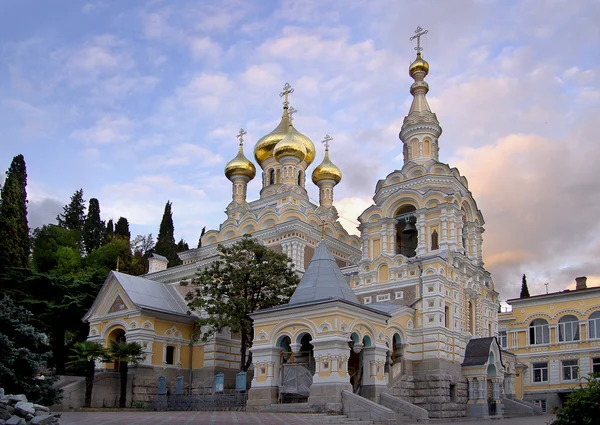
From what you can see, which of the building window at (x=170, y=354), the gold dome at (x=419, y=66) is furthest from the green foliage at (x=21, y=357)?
the gold dome at (x=419, y=66)

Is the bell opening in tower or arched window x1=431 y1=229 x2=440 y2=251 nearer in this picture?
arched window x1=431 y1=229 x2=440 y2=251

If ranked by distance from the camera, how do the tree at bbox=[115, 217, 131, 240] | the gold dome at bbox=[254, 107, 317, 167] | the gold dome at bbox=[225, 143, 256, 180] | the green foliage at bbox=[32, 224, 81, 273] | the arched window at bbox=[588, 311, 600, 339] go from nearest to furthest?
1. the arched window at bbox=[588, 311, 600, 339]
2. the gold dome at bbox=[254, 107, 317, 167]
3. the gold dome at bbox=[225, 143, 256, 180]
4. the green foliage at bbox=[32, 224, 81, 273]
5. the tree at bbox=[115, 217, 131, 240]

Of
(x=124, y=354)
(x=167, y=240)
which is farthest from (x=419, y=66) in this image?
(x=167, y=240)

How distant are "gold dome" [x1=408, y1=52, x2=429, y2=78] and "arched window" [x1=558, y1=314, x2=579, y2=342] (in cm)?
1567

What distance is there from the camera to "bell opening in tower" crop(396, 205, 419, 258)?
27972 millimetres

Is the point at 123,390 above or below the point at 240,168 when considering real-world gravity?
below

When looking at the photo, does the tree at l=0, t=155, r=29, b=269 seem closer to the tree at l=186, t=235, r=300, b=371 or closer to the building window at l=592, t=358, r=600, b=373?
the tree at l=186, t=235, r=300, b=371

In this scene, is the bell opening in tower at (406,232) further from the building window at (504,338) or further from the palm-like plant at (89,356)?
the palm-like plant at (89,356)

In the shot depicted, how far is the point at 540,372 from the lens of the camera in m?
35.7

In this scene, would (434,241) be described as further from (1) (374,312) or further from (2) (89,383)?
(2) (89,383)

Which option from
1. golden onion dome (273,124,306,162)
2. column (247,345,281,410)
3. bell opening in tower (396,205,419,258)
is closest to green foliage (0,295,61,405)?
column (247,345,281,410)

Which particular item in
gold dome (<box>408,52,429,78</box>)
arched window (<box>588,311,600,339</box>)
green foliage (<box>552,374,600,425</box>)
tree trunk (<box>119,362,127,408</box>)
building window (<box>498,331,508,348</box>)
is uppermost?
gold dome (<box>408,52,429,78</box>)

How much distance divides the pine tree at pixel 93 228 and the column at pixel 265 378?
3310 centimetres

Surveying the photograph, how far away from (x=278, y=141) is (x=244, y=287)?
47.2 feet
